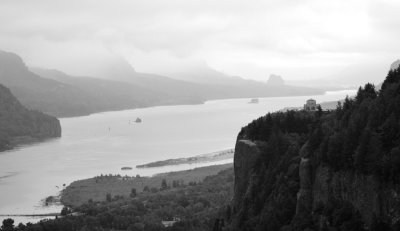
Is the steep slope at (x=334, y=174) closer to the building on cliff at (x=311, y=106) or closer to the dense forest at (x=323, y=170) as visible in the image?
the dense forest at (x=323, y=170)

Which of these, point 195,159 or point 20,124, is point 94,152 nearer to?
point 195,159

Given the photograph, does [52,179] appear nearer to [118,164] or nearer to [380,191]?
[118,164]

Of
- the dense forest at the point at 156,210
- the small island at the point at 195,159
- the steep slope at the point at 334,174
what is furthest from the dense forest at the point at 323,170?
the small island at the point at 195,159

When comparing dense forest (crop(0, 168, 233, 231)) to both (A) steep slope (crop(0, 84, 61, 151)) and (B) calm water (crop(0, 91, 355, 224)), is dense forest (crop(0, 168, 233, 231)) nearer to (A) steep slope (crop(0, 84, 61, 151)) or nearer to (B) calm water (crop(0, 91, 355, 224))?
(B) calm water (crop(0, 91, 355, 224))

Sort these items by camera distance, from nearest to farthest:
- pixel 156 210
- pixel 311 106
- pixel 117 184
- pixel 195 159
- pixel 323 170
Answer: pixel 323 170 < pixel 311 106 < pixel 156 210 < pixel 117 184 < pixel 195 159

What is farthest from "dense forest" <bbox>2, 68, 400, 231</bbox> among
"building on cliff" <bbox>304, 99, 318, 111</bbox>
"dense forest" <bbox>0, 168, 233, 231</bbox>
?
"building on cliff" <bbox>304, 99, 318, 111</bbox>

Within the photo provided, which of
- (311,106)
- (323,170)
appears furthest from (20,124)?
(323,170)

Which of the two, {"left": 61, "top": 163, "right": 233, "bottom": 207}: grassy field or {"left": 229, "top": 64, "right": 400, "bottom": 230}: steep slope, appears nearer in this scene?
Result: {"left": 229, "top": 64, "right": 400, "bottom": 230}: steep slope
